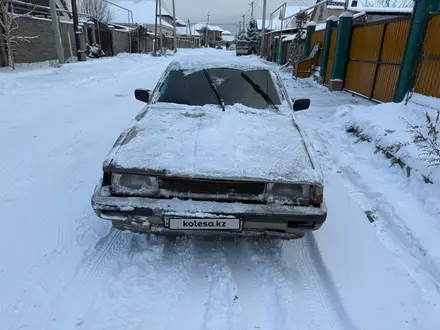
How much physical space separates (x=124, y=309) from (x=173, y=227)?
60 cm

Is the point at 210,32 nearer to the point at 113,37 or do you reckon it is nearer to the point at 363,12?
the point at 113,37

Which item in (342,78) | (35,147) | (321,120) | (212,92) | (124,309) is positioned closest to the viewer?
(124,309)

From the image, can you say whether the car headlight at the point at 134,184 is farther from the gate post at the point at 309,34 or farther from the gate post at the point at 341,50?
the gate post at the point at 309,34

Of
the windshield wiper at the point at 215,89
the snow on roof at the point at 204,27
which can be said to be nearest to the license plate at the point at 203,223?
the windshield wiper at the point at 215,89

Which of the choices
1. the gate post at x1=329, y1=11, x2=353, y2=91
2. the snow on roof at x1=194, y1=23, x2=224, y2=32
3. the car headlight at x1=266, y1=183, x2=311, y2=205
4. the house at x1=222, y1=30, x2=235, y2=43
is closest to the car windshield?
the car headlight at x1=266, y1=183, x2=311, y2=205

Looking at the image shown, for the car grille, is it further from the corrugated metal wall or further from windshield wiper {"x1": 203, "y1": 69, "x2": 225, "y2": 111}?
the corrugated metal wall

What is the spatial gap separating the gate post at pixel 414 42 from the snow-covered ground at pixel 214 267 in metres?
3.50

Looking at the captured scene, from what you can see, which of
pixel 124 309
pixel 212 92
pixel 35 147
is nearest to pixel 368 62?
pixel 212 92

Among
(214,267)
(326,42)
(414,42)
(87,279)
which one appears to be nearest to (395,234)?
(214,267)

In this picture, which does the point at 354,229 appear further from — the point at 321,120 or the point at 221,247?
the point at 321,120

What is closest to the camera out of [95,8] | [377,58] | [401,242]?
[401,242]

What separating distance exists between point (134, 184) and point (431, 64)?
250 inches

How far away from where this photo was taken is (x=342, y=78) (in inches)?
442

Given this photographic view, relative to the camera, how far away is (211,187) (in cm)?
225
